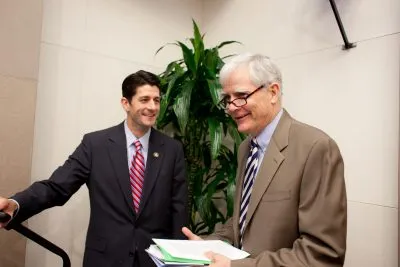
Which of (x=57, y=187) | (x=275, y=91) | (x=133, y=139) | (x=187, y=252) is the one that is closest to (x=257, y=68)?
(x=275, y=91)

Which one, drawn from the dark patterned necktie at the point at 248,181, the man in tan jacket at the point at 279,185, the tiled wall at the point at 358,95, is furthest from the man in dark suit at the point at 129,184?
the tiled wall at the point at 358,95

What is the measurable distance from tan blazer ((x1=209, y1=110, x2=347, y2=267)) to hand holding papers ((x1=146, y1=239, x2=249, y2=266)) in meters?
0.09

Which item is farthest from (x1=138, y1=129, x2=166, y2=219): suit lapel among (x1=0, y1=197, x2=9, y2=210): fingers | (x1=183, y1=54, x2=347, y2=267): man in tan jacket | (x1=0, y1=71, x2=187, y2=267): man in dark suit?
(x1=0, y1=197, x2=9, y2=210): fingers

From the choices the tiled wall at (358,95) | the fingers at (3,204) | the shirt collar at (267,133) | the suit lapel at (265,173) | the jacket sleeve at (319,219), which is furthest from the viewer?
the tiled wall at (358,95)

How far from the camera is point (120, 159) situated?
6.40ft

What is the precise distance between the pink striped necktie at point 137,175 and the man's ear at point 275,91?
97 cm

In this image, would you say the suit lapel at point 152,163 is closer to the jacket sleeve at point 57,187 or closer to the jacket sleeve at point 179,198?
the jacket sleeve at point 179,198

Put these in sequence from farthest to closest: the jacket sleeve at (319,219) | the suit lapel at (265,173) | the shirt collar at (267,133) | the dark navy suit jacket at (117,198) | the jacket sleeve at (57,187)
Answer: the dark navy suit jacket at (117,198), the jacket sleeve at (57,187), the shirt collar at (267,133), the suit lapel at (265,173), the jacket sleeve at (319,219)

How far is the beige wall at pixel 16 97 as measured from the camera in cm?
206

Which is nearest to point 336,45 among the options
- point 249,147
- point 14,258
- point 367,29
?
point 367,29

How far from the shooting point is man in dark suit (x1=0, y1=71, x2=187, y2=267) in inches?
73.2

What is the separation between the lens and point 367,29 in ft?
7.01

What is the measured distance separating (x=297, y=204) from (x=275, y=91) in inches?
17.5

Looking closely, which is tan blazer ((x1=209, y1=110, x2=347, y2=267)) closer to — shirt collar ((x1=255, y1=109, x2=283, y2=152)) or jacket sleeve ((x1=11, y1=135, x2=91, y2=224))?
shirt collar ((x1=255, y1=109, x2=283, y2=152))
